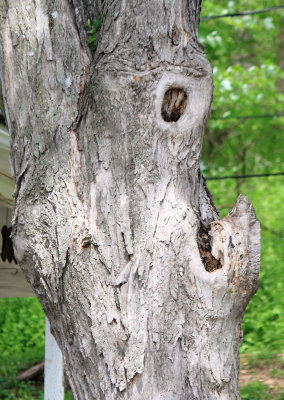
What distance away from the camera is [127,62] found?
279 cm

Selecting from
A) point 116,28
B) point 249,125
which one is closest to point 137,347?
point 116,28

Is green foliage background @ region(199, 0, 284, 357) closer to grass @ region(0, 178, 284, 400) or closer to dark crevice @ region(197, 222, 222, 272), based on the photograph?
grass @ region(0, 178, 284, 400)

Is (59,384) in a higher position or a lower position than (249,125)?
lower

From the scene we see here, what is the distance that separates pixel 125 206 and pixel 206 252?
38 cm

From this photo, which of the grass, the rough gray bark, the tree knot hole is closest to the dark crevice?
the rough gray bark

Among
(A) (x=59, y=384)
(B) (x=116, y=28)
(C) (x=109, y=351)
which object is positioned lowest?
(A) (x=59, y=384)

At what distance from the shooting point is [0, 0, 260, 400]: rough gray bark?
8.35 feet

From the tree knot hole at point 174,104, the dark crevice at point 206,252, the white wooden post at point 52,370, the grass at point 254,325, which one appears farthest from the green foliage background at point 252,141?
the tree knot hole at point 174,104

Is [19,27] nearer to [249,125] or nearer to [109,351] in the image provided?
[109,351]

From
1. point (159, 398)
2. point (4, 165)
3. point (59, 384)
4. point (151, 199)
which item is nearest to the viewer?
point (159, 398)

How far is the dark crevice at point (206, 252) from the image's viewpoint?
8.65ft

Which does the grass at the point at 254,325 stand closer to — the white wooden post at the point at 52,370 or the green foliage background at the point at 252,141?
the green foliage background at the point at 252,141

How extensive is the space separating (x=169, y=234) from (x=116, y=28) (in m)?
0.97

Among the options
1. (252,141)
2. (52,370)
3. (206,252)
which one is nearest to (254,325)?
(52,370)
